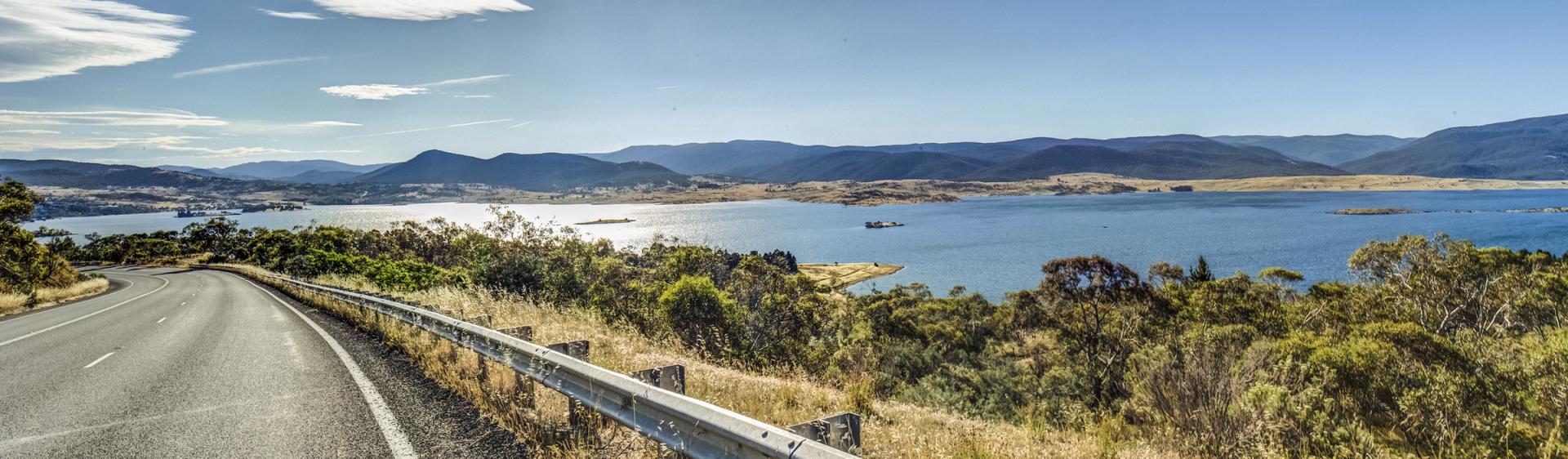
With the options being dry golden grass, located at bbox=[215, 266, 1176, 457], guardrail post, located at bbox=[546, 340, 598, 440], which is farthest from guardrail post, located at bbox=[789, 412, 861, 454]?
guardrail post, located at bbox=[546, 340, 598, 440]

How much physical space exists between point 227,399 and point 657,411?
5.62 meters

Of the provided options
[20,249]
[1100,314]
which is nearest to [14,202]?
[20,249]

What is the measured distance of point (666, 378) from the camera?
4.62 m

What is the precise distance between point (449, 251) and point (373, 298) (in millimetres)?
64181

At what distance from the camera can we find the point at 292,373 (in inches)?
324

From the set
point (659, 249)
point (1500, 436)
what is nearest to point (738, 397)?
point (1500, 436)

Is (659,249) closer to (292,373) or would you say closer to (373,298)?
(373,298)

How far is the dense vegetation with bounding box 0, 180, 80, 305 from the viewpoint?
30391 millimetres

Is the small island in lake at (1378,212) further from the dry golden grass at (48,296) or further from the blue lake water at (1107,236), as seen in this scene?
the dry golden grass at (48,296)

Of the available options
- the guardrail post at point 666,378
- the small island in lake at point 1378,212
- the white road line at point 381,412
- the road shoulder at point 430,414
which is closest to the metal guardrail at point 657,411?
the guardrail post at point 666,378

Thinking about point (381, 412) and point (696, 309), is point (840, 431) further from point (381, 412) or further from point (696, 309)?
point (696, 309)

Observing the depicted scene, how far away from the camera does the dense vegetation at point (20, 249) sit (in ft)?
99.7

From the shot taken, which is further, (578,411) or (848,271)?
(848,271)

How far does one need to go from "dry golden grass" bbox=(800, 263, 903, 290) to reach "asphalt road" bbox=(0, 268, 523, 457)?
74.4 m
